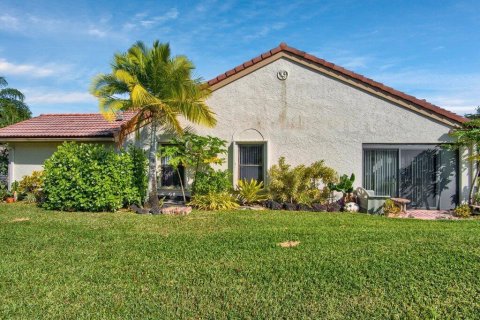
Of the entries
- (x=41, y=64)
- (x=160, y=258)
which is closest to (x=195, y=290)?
(x=160, y=258)

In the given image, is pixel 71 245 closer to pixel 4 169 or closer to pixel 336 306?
pixel 336 306

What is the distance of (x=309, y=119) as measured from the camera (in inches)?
575

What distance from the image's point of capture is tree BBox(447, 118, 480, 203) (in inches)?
503

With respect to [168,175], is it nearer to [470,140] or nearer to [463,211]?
[463,211]

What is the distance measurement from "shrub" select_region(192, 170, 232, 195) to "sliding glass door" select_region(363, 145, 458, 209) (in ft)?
Answer: 19.3

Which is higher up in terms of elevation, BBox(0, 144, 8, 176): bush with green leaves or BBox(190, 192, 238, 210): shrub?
BBox(0, 144, 8, 176): bush with green leaves

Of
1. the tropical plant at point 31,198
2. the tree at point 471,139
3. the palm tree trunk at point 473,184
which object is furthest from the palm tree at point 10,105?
the palm tree trunk at point 473,184

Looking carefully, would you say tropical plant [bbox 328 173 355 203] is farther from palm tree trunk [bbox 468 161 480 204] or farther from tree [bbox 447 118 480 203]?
palm tree trunk [bbox 468 161 480 204]

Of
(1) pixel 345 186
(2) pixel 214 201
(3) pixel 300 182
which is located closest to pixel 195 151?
(2) pixel 214 201

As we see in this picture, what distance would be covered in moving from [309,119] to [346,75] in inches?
93.7

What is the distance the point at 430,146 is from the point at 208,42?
10551 millimetres

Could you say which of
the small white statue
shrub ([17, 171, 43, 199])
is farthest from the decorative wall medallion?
shrub ([17, 171, 43, 199])

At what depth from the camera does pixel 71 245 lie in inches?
314

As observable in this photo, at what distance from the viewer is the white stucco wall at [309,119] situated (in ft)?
45.9
